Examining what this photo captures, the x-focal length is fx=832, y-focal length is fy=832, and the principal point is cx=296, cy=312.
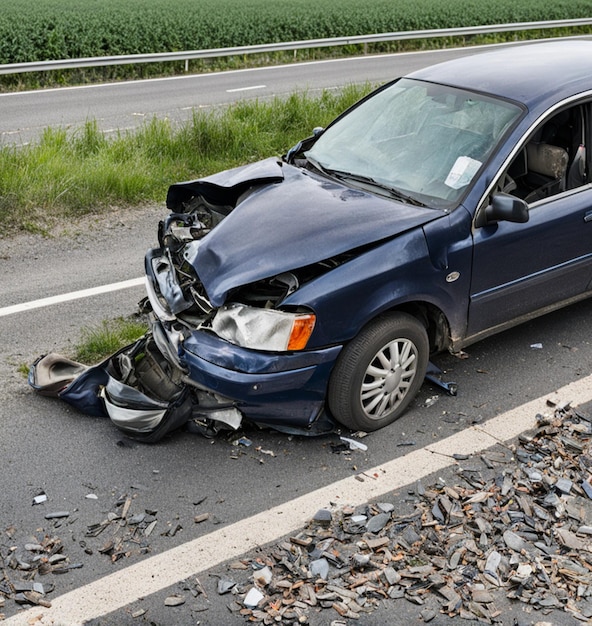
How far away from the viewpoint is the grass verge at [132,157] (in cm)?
860

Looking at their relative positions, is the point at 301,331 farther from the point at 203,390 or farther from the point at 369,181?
the point at 369,181

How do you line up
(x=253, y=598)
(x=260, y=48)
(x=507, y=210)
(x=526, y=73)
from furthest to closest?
1. (x=260, y=48)
2. (x=526, y=73)
3. (x=507, y=210)
4. (x=253, y=598)

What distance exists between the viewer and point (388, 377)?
498cm

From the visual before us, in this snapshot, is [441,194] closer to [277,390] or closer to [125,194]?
[277,390]

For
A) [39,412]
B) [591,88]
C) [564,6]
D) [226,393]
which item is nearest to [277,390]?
[226,393]

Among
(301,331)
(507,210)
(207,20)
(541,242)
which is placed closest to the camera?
(301,331)

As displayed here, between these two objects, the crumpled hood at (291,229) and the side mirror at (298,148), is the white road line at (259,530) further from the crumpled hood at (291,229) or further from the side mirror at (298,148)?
the side mirror at (298,148)

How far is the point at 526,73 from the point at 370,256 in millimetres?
2069

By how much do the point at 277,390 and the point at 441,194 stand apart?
168cm

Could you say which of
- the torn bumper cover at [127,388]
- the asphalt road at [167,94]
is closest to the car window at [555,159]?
the torn bumper cover at [127,388]

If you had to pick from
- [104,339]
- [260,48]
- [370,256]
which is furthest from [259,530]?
[260,48]

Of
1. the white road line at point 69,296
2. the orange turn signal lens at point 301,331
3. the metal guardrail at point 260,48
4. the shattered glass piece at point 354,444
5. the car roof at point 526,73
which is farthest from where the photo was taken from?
the metal guardrail at point 260,48

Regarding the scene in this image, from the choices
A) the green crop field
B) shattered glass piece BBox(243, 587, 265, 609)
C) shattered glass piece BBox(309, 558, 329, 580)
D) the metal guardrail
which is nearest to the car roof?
shattered glass piece BBox(309, 558, 329, 580)

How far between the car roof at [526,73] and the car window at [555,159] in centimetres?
21
